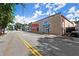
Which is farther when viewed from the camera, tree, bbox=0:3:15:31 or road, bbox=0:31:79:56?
tree, bbox=0:3:15:31

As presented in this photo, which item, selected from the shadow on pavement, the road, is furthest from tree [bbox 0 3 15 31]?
the shadow on pavement

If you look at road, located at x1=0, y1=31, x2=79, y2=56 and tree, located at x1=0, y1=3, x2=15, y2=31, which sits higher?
tree, located at x1=0, y1=3, x2=15, y2=31

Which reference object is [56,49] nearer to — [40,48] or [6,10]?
[40,48]

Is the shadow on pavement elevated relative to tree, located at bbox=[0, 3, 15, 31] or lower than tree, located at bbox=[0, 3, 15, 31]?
lower

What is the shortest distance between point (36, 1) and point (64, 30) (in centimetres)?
2105

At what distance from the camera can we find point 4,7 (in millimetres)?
21234

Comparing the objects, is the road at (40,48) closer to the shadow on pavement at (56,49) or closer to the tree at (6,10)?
the shadow on pavement at (56,49)

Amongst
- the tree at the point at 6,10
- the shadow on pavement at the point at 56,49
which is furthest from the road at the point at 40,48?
the tree at the point at 6,10

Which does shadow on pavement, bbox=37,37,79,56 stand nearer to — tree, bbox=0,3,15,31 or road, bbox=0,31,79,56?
road, bbox=0,31,79,56

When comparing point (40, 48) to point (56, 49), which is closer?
point (56, 49)

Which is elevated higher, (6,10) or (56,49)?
(6,10)

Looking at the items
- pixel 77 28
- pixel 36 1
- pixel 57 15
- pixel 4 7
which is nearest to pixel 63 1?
pixel 36 1

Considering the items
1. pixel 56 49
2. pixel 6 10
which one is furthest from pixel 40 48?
pixel 6 10

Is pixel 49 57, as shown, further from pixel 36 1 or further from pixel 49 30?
pixel 49 30
